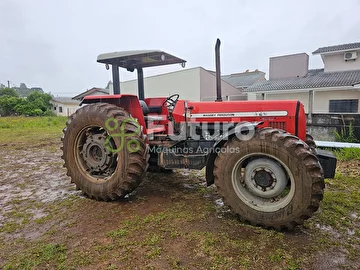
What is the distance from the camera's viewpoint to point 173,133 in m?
3.51

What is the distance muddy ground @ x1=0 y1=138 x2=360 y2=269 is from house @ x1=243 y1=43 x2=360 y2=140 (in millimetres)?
10207

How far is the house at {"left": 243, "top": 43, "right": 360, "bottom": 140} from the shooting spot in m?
12.6

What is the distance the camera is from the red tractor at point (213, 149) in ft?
7.56

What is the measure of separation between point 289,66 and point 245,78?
9.06m

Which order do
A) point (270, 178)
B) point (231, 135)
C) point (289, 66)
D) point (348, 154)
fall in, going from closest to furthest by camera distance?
point (270, 178), point (231, 135), point (348, 154), point (289, 66)

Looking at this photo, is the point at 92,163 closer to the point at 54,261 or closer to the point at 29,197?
the point at 29,197

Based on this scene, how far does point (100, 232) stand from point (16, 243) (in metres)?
0.77

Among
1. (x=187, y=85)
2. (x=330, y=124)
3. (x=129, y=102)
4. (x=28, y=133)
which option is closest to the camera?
(x=129, y=102)

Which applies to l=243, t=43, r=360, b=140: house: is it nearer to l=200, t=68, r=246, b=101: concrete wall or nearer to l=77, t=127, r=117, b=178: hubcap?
l=200, t=68, r=246, b=101: concrete wall

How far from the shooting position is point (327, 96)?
43.9 ft

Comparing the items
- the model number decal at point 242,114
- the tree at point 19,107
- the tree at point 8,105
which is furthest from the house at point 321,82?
the tree at point 8,105

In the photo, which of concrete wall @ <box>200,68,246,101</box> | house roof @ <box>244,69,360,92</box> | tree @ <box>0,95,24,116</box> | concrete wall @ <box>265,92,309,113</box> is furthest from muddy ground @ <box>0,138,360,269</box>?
tree @ <box>0,95,24,116</box>

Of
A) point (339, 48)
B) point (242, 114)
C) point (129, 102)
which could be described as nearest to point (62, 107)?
point (339, 48)

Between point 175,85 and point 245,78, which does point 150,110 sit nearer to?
point 175,85
